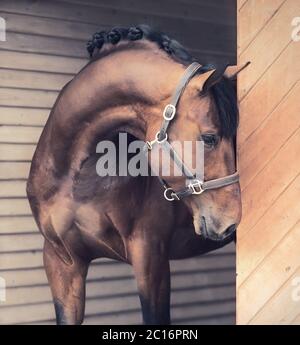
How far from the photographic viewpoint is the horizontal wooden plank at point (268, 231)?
96.3 inches

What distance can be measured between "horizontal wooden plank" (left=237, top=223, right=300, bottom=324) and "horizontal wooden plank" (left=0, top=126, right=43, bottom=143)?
1.54 meters

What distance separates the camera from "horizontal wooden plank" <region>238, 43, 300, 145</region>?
2.44 metres

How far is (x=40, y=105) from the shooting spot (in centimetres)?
360

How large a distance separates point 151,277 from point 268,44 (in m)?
1.06

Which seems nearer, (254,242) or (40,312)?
(254,242)

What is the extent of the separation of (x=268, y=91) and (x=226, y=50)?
1868mm

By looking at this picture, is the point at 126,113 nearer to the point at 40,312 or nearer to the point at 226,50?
the point at 40,312

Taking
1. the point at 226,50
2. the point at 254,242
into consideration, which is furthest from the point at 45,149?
the point at 226,50

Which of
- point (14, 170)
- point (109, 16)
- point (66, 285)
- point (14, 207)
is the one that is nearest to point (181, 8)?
point (109, 16)

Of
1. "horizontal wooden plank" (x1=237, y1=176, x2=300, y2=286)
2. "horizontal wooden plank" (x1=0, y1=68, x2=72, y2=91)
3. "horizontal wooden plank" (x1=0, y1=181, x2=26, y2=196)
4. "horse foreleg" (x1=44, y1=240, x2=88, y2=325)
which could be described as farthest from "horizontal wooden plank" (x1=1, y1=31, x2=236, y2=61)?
"horizontal wooden plank" (x1=237, y1=176, x2=300, y2=286)

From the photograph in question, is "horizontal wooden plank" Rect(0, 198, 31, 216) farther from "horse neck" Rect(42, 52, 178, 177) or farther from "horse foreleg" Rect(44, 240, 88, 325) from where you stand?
"horse neck" Rect(42, 52, 178, 177)

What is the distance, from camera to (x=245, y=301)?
8.23 feet

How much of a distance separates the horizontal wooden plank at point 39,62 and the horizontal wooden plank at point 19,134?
31 centimetres

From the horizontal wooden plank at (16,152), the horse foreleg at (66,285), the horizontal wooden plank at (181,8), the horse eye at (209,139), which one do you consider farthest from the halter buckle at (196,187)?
the horizontal wooden plank at (181,8)
